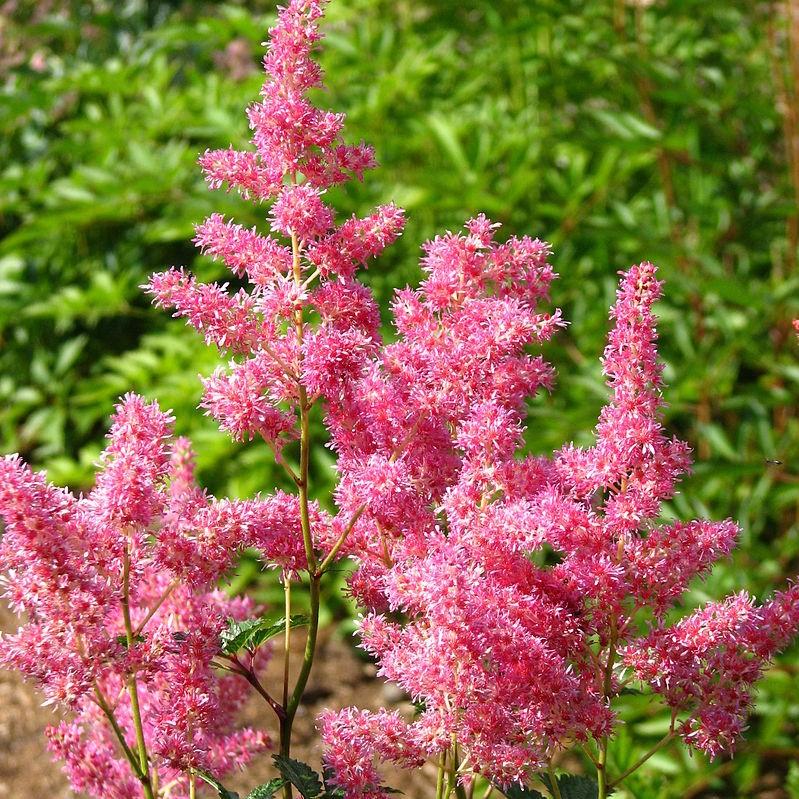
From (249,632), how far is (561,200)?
7.87 feet

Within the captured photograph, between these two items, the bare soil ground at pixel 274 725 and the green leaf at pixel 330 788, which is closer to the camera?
the green leaf at pixel 330 788

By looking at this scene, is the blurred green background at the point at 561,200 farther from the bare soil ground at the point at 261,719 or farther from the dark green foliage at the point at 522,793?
the dark green foliage at the point at 522,793

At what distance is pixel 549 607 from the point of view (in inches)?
31.7

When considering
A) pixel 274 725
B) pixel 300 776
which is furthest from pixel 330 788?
pixel 274 725

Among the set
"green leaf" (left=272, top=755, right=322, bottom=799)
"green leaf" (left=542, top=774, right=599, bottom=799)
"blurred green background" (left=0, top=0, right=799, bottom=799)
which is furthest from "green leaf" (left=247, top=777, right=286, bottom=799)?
"blurred green background" (left=0, top=0, right=799, bottom=799)

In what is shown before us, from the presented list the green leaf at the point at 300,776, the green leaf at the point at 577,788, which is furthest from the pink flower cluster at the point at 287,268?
the green leaf at the point at 577,788

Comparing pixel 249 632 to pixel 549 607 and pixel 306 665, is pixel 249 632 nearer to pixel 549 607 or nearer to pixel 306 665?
pixel 306 665

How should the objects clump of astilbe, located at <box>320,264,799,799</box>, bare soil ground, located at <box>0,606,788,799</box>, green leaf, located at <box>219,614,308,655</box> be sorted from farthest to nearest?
bare soil ground, located at <box>0,606,788,799</box> → green leaf, located at <box>219,614,308,655</box> → clump of astilbe, located at <box>320,264,799,799</box>

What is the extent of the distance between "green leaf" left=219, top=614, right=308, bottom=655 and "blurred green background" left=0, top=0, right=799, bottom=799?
1321mm

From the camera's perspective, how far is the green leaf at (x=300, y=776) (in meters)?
0.86

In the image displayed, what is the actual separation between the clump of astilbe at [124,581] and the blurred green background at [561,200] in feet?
4.71

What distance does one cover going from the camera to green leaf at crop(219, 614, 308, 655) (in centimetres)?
92

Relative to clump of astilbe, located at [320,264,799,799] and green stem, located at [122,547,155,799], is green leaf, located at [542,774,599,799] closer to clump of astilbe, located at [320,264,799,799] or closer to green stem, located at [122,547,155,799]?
clump of astilbe, located at [320,264,799,799]

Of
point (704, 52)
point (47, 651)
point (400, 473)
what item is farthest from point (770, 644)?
point (704, 52)
